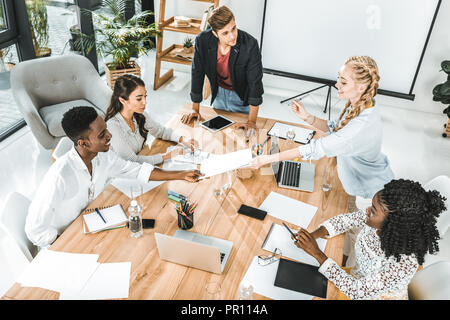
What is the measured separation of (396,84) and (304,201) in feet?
10.5

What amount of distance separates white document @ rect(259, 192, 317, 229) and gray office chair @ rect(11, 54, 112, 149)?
2162 mm

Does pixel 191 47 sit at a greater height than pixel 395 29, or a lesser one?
lesser

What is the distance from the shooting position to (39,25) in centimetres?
429

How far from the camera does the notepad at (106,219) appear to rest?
1878 mm

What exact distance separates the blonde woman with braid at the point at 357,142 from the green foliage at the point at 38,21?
3375mm

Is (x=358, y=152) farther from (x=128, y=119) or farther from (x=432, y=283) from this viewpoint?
(x=128, y=119)

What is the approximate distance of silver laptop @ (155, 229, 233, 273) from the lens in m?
1.57

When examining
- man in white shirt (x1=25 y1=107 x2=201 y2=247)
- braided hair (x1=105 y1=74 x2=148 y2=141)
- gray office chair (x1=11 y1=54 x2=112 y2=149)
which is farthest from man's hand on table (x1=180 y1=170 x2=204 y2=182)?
gray office chair (x1=11 y1=54 x2=112 y2=149)

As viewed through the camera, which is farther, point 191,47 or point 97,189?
point 191,47

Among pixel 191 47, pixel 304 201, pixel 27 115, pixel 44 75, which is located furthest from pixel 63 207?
pixel 191 47

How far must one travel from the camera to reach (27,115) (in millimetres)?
3205

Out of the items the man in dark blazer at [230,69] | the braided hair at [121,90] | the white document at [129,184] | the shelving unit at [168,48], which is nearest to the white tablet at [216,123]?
the man in dark blazer at [230,69]

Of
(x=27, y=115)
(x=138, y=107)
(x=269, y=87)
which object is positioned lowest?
(x=269, y=87)
